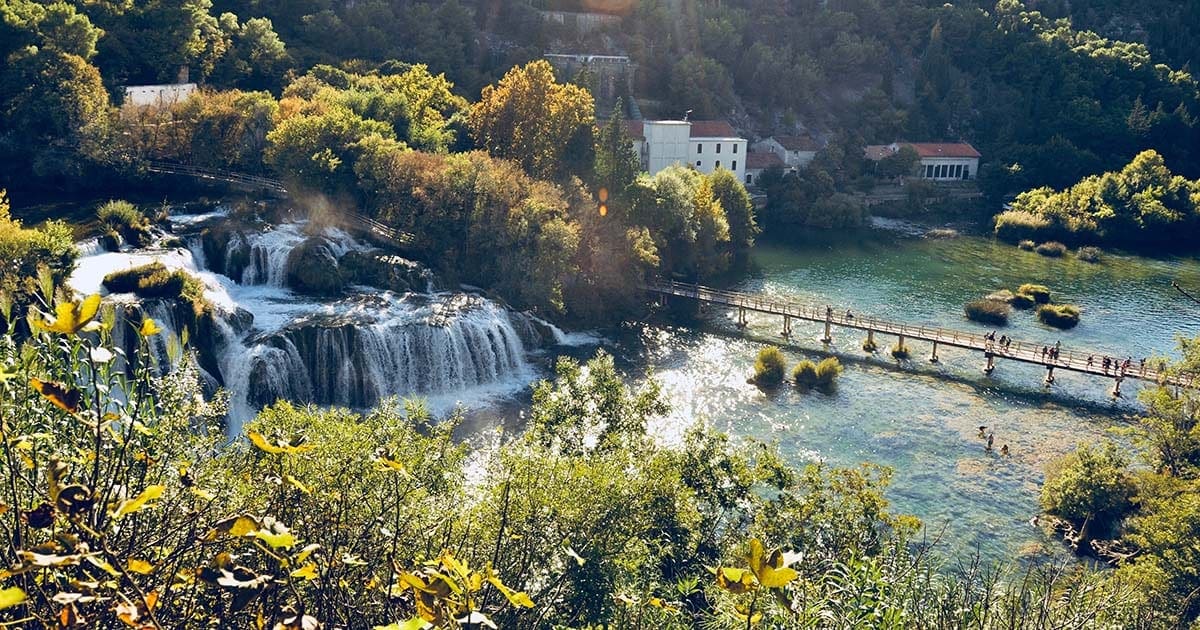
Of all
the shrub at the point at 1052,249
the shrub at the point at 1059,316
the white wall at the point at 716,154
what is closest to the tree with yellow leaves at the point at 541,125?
the white wall at the point at 716,154

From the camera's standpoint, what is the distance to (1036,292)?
2226 inches

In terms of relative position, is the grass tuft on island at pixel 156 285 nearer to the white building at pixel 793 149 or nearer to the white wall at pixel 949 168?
the white building at pixel 793 149

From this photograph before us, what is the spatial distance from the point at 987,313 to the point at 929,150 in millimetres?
44295

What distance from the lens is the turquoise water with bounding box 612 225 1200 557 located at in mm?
32344

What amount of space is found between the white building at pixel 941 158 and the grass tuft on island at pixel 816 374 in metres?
54.0

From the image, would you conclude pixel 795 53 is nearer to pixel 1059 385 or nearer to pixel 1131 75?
pixel 1131 75

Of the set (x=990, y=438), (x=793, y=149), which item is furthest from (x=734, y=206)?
(x=990, y=438)

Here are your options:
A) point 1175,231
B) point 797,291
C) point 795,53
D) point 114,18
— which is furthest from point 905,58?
point 114,18

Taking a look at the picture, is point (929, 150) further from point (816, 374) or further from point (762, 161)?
point (816, 374)

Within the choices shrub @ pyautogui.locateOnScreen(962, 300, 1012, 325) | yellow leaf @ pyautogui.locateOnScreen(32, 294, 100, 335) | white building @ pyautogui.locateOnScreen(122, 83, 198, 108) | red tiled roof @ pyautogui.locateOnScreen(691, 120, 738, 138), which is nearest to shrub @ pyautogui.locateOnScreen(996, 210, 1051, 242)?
red tiled roof @ pyautogui.locateOnScreen(691, 120, 738, 138)

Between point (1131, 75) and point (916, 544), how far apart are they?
9149cm

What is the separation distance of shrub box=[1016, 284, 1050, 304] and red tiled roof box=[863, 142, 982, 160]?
118 ft

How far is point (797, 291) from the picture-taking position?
56719 millimetres

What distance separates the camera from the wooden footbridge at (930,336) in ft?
137
